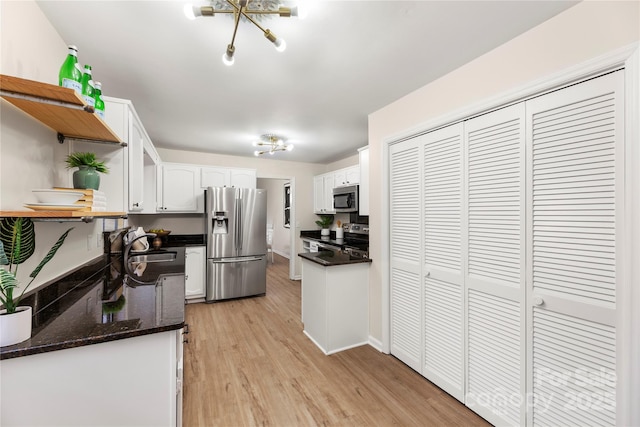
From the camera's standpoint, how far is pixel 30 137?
1.28 m

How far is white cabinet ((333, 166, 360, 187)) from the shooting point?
410cm

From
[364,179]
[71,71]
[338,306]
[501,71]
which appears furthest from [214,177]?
[501,71]

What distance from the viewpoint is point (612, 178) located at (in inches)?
48.6

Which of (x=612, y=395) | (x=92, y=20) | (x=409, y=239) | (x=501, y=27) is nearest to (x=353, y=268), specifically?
(x=409, y=239)

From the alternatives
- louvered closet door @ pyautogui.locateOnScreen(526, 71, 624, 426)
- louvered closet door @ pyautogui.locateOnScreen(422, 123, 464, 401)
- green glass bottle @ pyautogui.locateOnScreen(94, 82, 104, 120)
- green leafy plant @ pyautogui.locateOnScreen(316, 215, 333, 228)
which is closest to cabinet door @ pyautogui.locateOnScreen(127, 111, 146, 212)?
green glass bottle @ pyautogui.locateOnScreen(94, 82, 104, 120)

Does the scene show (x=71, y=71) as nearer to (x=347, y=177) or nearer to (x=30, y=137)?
(x=30, y=137)

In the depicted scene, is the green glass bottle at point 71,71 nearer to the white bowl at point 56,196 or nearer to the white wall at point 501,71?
the white bowl at point 56,196

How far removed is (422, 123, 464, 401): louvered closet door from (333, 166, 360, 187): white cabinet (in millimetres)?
1943

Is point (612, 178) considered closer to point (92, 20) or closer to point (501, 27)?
point (501, 27)

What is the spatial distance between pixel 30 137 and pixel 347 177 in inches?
142

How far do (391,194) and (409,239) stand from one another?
46 cm

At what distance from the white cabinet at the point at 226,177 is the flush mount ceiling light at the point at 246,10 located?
3.15 meters

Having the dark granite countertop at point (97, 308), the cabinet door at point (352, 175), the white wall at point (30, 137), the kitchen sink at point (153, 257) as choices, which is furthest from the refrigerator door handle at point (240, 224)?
the white wall at point (30, 137)

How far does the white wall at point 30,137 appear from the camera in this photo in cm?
112
